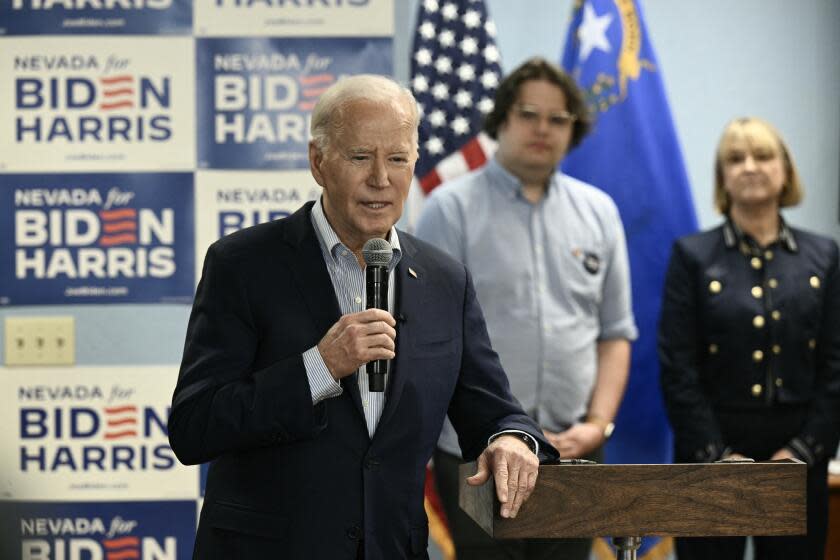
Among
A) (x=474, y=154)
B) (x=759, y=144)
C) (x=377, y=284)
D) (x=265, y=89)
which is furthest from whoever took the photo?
(x=474, y=154)

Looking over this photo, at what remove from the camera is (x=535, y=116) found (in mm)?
3438

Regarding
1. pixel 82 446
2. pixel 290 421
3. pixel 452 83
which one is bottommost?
pixel 82 446

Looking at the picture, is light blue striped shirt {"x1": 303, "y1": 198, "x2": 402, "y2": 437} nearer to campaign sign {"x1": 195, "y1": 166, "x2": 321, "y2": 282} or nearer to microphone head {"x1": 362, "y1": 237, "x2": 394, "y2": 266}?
microphone head {"x1": 362, "y1": 237, "x2": 394, "y2": 266}

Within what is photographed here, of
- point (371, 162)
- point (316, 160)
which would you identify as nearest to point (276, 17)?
point (316, 160)

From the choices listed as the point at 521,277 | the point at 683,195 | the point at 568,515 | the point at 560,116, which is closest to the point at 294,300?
the point at 568,515

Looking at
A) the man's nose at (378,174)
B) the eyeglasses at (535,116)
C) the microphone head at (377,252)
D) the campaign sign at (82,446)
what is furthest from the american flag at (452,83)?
the microphone head at (377,252)

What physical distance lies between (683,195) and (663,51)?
101 centimetres

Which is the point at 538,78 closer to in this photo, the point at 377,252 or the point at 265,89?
the point at 265,89

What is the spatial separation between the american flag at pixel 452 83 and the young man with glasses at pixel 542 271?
0.80 m

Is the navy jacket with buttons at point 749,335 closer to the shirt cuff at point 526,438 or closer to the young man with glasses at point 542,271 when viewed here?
the young man with glasses at point 542,271

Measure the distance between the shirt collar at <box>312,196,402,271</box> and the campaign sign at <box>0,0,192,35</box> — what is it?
60.0 inches

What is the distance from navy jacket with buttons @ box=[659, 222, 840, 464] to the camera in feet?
11.7

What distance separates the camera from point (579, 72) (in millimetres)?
4383

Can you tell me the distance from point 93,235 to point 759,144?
2.23 m
